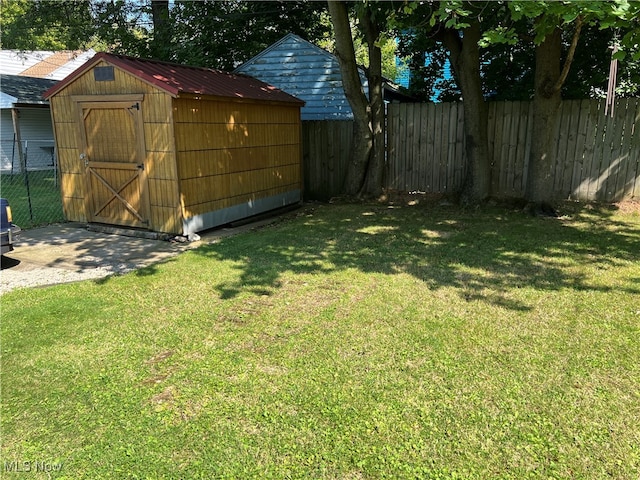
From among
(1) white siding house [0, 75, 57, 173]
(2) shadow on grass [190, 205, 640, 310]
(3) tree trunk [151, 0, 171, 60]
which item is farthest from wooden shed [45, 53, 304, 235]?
(1) white siding house [0, 75, 57, 173]

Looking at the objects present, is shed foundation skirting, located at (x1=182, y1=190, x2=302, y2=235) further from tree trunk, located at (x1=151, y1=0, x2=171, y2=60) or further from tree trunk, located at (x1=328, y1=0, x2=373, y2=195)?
tree trunk, located at (x1=151, y1=0, x2=171, y2=60)

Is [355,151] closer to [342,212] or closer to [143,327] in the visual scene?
[342,212]

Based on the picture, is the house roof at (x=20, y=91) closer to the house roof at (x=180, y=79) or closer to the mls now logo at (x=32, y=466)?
the house roof at (x=180, y=79)

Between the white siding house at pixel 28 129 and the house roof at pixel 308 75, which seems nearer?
the house roof at pixel 308 75

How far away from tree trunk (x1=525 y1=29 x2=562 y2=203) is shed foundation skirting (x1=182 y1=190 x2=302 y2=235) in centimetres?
485

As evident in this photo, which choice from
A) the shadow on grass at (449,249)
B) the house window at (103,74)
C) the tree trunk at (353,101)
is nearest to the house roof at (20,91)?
the house window at (103,74)

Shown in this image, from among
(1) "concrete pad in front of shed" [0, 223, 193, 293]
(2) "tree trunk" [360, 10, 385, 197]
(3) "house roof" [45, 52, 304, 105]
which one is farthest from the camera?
(2) "tree trunk" [360, 10, 385, 197]

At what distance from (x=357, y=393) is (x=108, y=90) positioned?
6489 mm

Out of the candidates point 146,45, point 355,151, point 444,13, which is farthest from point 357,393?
point 146,45

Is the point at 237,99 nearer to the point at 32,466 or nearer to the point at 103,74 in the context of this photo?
the point at 103,74

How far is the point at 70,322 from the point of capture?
170 inches

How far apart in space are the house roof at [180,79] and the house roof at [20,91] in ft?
33.4

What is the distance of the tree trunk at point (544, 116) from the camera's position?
26.3ft

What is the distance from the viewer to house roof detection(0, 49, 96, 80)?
22859 millimetres
